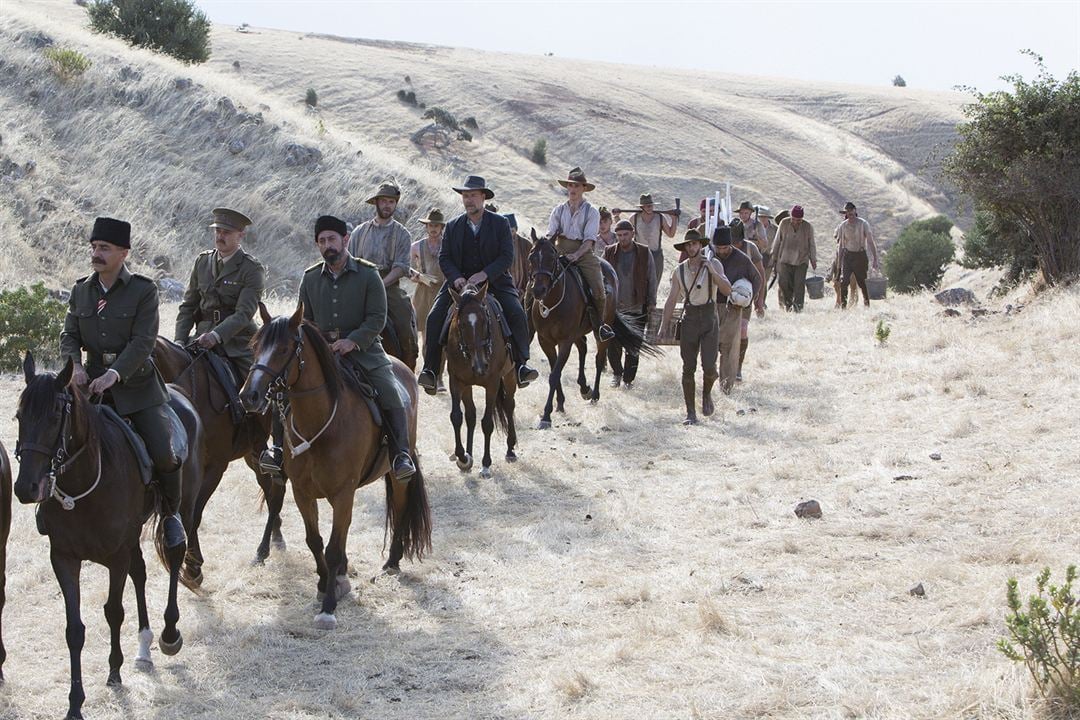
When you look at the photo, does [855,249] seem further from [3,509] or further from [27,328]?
[3,509]

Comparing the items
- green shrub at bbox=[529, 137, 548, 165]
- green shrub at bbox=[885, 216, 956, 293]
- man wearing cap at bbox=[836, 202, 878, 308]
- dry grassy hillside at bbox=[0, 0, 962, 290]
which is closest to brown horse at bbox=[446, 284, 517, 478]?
dry grassy hillside at bbox=[0, 0, 962, 290]

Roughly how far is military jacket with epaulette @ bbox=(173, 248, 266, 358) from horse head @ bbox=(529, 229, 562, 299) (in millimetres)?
4794

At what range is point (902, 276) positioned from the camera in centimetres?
3120

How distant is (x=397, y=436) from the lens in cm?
808

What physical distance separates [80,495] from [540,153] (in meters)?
45.1

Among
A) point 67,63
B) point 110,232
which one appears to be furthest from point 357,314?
point 67,63

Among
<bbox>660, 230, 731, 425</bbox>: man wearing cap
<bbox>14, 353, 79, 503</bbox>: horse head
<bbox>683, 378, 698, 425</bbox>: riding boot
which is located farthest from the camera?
<bbox>683, 378, 698, 425</bbox>: riding boot

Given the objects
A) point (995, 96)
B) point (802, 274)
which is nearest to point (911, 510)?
point (995, 96)

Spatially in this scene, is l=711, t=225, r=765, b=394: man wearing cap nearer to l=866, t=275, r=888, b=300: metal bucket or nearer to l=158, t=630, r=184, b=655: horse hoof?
l=158, t=630, r=184, b=655: horse hoof

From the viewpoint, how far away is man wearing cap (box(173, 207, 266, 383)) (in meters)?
8.96

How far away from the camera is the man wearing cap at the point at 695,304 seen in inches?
523

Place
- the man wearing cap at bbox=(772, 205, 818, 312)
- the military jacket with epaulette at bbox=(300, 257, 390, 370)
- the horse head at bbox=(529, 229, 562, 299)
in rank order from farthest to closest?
the man wearing cap at bbox=(772, 205, 818, 312), the horse head at bbox=(529, 229, 562, 299), the military jacket with epaulette at bbox=(300, 257, 390, 370)

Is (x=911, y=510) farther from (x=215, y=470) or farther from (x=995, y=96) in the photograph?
(x=995, y=96)

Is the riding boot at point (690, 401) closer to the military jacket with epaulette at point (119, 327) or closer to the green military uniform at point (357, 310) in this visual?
the green military uniform at point (357, 310)
